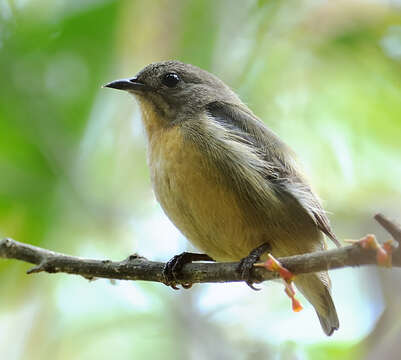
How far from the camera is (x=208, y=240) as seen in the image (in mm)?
4086

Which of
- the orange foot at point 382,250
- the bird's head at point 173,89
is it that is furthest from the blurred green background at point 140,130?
the orange foot at point 382,250

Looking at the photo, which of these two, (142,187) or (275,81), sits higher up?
(275,81)

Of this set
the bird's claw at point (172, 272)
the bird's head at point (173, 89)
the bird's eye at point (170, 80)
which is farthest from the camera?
the bird's eye at point (170, 80)

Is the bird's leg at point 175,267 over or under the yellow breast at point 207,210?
under

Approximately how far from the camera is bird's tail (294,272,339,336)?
14.5ft

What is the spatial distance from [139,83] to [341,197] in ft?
7.16

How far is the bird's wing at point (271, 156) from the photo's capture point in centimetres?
410

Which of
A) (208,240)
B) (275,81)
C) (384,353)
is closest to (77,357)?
(208,240)

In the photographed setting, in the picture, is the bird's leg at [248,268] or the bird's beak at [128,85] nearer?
the bird's leg at [248,268]

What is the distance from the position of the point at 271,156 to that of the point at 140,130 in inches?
56.3

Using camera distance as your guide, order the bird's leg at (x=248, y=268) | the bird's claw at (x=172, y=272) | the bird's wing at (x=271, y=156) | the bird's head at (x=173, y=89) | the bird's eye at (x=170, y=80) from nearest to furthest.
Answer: the bird's leg at (x=248, y=268), the bird's claw at (x=172, y=272), the bird's wing at (x=271, y=156), the bird's head at (x=173, y=89), the bird's eye at (x=170, y=80)

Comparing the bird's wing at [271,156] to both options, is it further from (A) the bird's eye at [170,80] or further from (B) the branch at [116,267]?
(B) the branch at [116,267]

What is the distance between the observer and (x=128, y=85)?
4793 mm

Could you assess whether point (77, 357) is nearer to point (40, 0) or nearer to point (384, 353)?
point (40, 0)
